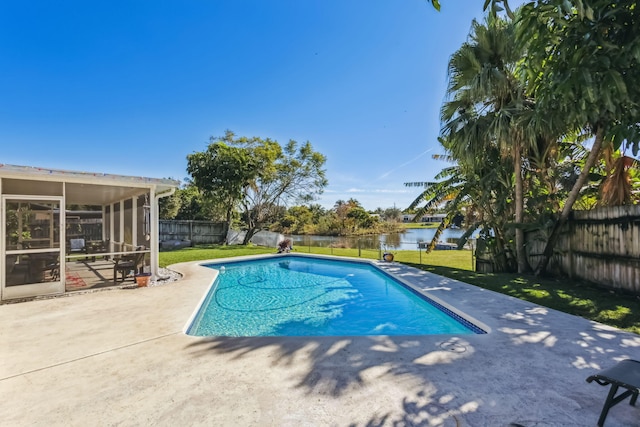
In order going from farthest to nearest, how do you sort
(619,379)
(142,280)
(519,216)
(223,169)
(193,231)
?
(193,231), (223,169), (519,216), (142,280), (619,379)

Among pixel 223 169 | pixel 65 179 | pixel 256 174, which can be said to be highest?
pixel 223 169

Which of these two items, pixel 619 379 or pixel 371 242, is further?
pixel 371 242

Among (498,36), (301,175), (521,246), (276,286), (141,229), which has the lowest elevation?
(276,286)

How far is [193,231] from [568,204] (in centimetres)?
2141

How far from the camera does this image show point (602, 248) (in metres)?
7.57

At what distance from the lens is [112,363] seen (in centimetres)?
376

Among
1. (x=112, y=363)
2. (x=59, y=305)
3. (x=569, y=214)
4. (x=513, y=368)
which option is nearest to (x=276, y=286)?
(x=59, y=305)

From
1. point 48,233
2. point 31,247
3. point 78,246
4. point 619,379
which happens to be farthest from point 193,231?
point 619,379

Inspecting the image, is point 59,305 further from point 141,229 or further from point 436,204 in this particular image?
point 436,204

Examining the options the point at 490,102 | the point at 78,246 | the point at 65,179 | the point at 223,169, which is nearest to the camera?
the point at 65,179

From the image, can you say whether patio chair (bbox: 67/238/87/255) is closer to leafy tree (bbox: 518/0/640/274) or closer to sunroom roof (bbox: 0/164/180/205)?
sunroom roof (bbox: 0/164/180/205)

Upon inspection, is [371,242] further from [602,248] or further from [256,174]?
[602,248]

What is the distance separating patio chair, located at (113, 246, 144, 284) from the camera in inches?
345

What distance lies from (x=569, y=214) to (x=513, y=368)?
737 cm
